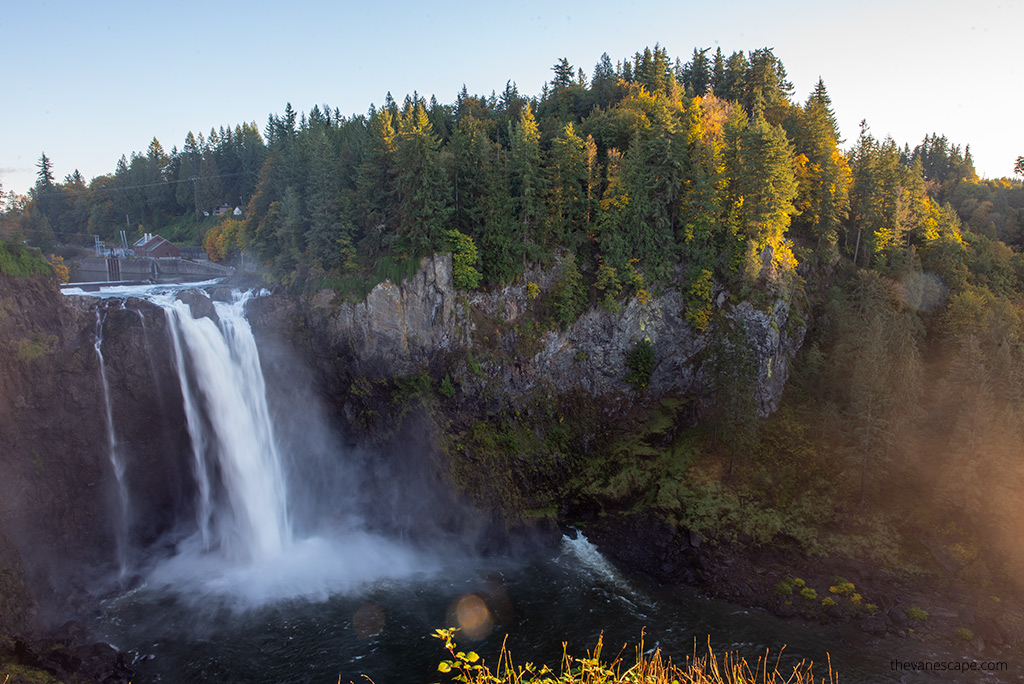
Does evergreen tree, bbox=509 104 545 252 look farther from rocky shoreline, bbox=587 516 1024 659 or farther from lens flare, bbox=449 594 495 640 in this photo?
lens flare, bbox=449 594 495 640

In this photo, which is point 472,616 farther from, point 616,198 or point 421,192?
point 616,198

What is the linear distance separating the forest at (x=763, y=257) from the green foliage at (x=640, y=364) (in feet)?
10.3

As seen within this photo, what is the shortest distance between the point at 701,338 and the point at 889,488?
42.8 ft

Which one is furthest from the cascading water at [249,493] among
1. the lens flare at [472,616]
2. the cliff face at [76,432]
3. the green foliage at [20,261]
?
the green foliage at [20,261]

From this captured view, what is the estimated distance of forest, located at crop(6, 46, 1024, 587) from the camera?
1144 inches

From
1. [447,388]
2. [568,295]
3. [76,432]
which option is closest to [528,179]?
[568,295]

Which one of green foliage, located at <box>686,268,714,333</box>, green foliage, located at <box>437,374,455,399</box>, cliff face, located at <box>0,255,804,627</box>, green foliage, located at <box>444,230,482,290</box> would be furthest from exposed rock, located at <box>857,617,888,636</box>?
green foliage, located at <box>444,230,482,290</box>

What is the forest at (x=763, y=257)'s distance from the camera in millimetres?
29062

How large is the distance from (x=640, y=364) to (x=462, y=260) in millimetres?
13196

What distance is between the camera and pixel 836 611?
2570 cm

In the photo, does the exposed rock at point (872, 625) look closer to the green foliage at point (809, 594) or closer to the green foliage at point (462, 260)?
the green foliage at point (809, 594)

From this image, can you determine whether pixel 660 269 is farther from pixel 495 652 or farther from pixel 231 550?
pixel 231 550

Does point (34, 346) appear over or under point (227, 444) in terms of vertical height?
over

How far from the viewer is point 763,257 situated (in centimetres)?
3706
